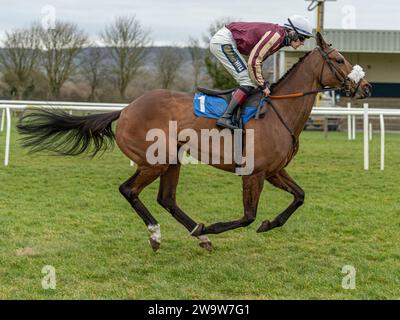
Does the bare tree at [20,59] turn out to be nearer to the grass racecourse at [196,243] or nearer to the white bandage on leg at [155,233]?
the grass racecourse at [196,243]

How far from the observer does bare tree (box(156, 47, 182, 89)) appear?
40741 mm

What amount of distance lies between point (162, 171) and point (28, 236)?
1492 millimetres

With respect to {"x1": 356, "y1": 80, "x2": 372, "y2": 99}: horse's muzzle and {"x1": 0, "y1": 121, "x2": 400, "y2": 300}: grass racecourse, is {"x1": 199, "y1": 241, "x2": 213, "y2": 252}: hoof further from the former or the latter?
{"x1": 356, "y1": 80, "x2": 372, "y2": 99}: horse's muzzle

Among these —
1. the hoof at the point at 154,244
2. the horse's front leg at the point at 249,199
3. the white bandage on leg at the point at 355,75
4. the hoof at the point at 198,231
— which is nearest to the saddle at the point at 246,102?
the horse's front leg at the point at 249,199

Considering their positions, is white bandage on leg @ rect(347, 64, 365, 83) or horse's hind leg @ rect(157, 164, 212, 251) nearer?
white bandage on leg @ rect(347, 64, 365, 83)

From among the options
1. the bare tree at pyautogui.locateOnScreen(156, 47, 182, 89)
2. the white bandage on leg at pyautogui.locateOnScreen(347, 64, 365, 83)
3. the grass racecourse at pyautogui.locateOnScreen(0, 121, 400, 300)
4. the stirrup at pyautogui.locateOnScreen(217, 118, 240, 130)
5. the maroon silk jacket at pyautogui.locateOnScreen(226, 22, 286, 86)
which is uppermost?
the bare tree at pyautogui.locateOnScreen(156, 47, 182, 89)

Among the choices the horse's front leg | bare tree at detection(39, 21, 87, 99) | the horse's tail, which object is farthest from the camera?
bare tree at detection(39, 21, 87, 99)

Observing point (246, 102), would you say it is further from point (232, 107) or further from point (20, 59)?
point (20, 59)

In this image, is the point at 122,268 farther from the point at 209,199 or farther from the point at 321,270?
the point at 209,199

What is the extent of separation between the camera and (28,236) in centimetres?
572

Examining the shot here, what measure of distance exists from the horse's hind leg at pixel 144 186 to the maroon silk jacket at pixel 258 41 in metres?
1.19

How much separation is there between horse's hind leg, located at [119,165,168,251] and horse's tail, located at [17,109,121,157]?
0.60 metres

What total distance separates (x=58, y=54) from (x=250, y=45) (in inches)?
1335

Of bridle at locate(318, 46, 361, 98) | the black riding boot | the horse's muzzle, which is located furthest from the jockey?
the horse's muzzle
